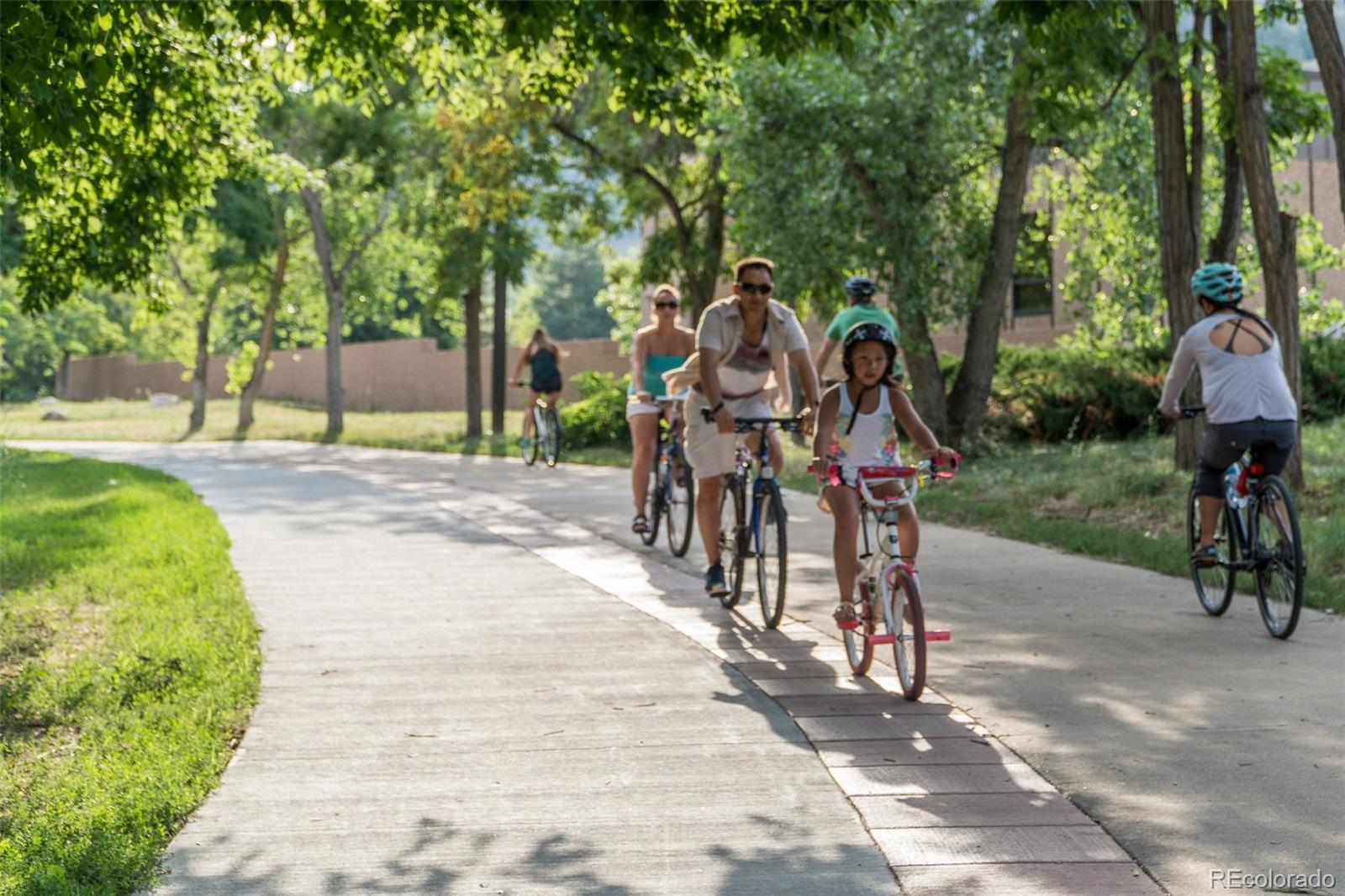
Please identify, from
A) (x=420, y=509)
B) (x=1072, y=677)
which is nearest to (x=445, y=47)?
(x=420, y=509)

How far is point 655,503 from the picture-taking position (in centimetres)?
1240

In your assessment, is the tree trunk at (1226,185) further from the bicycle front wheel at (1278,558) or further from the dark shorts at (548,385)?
the dark shorts at (548,385)

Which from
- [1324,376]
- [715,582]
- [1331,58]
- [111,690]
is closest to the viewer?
[111,690]

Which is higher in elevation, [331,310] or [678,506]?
[331,310]

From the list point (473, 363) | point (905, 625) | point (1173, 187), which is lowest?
point (905, 625)

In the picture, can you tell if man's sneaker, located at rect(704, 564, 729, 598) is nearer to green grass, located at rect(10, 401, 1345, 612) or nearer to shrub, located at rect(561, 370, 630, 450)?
green grass, located at rect(10, 401, 1345, 612)

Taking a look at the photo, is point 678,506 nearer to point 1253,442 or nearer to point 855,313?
point 855,313

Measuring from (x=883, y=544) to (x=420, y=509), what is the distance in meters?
8.88

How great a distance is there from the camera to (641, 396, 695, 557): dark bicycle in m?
11.9

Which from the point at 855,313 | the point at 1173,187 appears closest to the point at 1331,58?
the point at 1173,187

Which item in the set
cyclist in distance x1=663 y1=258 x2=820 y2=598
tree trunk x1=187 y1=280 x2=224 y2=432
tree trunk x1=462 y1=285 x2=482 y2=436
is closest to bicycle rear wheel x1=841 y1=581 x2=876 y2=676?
cyclist in distance x1=663 y1=258 x2=820 y2=598

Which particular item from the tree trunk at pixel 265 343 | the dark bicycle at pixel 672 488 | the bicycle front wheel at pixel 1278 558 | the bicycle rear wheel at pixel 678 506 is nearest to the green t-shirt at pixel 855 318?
the dark bicycle at pixel 672 488

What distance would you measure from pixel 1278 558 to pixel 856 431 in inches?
87.3

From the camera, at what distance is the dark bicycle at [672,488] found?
38.9 ft
